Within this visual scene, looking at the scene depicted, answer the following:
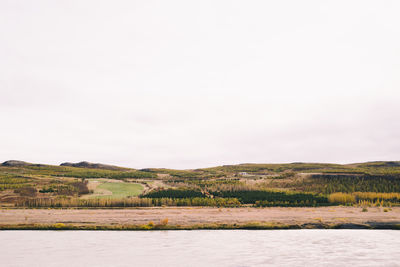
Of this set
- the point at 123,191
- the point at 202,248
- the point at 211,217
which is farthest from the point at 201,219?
the point at 123,191

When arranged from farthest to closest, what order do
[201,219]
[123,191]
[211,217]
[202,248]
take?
1. [123,191]
2. [211,217]
3. [201,219]
4. [202,248]

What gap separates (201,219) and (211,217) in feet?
5.27

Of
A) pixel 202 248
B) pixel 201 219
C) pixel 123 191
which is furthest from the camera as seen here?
pixel 123 191

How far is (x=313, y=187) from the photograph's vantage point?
6419 centimetres

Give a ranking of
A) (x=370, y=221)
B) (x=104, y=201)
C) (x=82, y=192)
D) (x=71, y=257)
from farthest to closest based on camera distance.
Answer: (x=82, y=192) < (x=104, y=201) < (x=370, y=221) < (x=71, y=257)

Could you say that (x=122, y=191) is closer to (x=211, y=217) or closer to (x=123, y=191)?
(x=123, y=191)

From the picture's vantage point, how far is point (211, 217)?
31922 millimetres

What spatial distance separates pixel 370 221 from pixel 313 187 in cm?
3555

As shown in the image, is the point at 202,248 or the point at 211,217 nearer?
the point at 202,248

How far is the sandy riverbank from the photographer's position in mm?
28812

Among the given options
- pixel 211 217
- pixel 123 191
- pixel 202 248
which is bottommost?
pixel 202 248

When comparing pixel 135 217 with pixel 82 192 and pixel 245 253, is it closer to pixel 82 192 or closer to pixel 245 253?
pixel 245 253

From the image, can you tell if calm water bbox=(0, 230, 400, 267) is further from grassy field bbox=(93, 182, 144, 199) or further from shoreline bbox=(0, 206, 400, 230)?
grassy field bbox=(93, 182, 144, 199)

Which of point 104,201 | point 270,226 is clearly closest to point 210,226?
point 270,226
